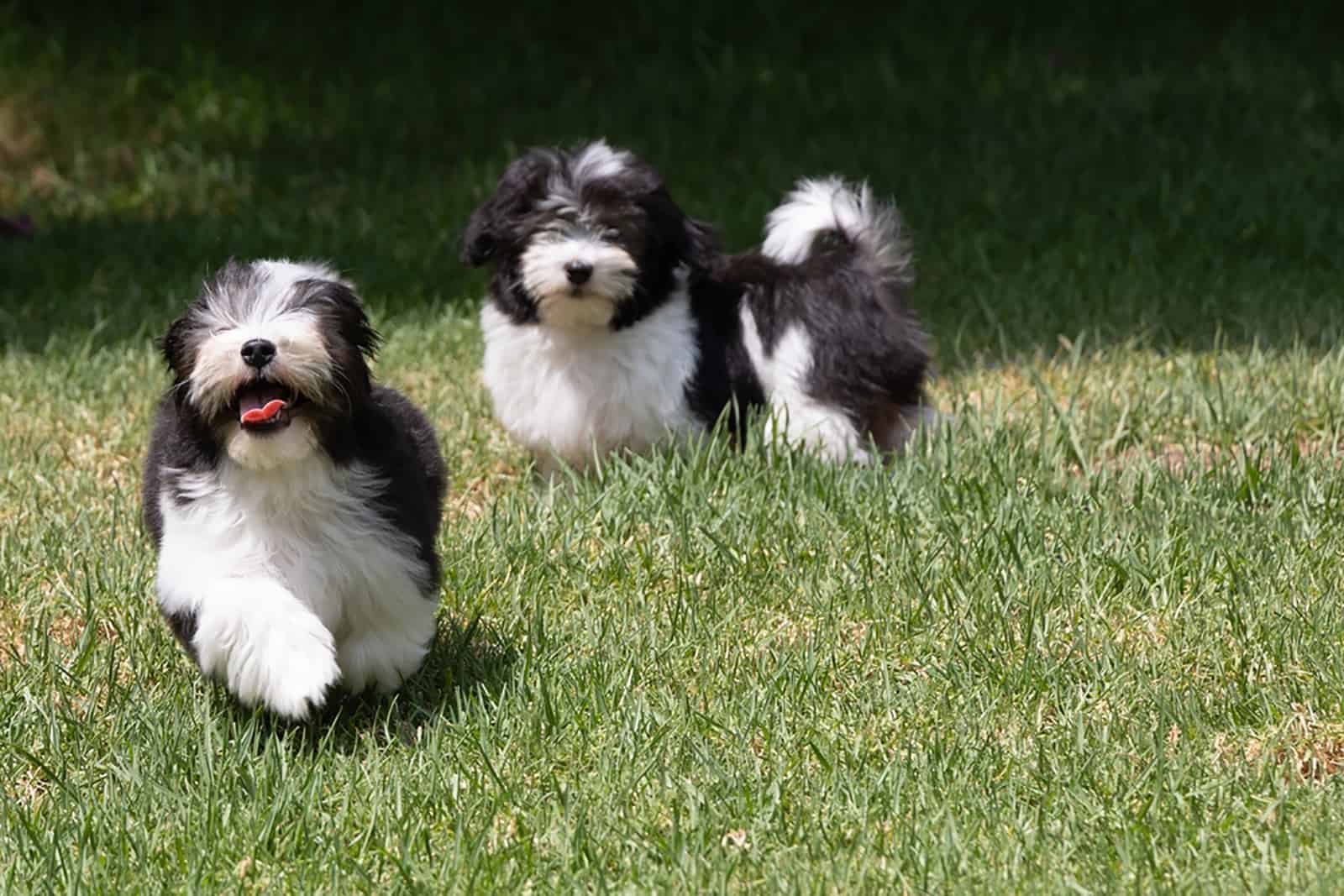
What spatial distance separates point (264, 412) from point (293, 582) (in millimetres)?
416

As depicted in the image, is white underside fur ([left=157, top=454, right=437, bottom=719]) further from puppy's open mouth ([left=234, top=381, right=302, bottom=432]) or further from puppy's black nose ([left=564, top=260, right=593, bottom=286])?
puppy's black nose ([left=564, top=260, right=593, bottom=286])

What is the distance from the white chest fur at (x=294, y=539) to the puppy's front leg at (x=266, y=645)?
54mm

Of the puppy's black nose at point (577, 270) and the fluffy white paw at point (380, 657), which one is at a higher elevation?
the puppy's black nose at point (577, 270)

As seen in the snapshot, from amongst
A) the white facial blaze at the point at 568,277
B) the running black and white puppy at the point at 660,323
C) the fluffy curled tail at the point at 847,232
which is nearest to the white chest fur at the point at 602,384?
the running black and white puppy at the point at 660,323

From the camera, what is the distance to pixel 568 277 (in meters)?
5.34

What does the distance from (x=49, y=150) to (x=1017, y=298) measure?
5.90 meters

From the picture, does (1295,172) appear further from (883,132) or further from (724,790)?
(724,790)

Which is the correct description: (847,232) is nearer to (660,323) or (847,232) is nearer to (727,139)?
(660,323)

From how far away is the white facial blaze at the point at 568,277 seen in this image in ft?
17.6

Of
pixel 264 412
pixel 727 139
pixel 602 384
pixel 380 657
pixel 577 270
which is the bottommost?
pixel 727 139

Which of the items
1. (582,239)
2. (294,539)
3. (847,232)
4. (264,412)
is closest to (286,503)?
(294,539)

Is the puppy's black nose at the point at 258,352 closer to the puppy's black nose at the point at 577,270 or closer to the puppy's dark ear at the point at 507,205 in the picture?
the puppy's black nose at the point at 577,270

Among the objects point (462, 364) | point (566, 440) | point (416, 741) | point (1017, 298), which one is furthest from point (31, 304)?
point (416, 741)

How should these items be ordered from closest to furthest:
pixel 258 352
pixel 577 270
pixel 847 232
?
pixel 258 352, pixel 577 270, pixel 847 232
